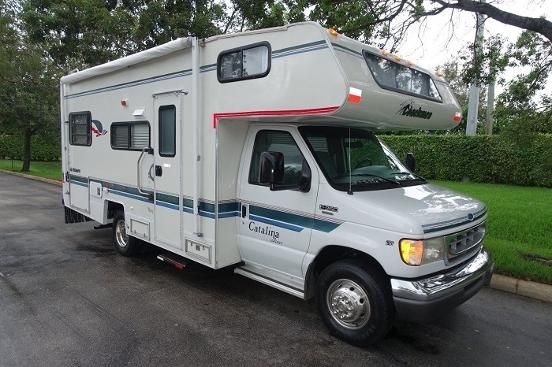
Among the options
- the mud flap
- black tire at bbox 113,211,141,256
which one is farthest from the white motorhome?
the mud flap

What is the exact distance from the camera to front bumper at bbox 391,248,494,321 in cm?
357

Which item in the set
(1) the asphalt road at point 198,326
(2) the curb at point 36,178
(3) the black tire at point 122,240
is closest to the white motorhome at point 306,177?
(1) the asphalt road at point 198,326

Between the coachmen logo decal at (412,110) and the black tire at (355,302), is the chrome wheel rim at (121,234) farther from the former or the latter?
the coachmen logo decal at (412,110)

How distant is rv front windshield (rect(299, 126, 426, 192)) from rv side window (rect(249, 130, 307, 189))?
18 centimetres

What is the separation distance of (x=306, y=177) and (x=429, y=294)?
156 centimetres

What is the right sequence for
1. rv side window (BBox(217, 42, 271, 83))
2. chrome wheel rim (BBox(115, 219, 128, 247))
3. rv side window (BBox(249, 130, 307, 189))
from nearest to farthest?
rv side window (BBox(217, 42, 271, 83))
rv side window (BBox(249, 130, 307, 189))
chrome wheel rim (BBox(115, 219, 128, 247))

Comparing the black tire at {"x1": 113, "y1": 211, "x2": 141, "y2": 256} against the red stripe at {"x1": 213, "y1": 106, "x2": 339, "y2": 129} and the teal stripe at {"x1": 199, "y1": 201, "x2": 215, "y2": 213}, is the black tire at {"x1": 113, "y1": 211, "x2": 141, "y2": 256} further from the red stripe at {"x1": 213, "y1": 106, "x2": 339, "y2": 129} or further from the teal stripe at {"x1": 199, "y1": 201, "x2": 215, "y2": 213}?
the red stripe at {"x1": 213, "y1": 106, "x2": 339, "y2": 129}

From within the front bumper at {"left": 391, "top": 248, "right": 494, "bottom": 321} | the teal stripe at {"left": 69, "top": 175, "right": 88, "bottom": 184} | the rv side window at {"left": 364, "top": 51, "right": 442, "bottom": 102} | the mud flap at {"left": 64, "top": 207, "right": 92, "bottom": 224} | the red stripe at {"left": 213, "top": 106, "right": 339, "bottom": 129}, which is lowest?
the mud flap at {"left": 64, "top": 207, "right": 92, "bottom": 224}

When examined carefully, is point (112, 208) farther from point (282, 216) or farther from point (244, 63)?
point (244, 63)

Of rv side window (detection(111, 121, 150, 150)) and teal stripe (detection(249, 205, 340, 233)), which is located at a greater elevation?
rv side window (detection(111, 121, 150, 150))

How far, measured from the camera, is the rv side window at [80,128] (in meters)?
7.30

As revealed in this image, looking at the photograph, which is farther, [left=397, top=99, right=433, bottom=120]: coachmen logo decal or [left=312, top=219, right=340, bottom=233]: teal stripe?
[left=397, top=99, right=433, bottom=120]: coachmen logo decal

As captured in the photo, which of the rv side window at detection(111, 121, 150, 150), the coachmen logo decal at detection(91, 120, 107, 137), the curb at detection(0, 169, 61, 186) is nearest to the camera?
the rv side window at detection(111, 121, 150, 150)

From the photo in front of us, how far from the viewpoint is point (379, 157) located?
4949 mm
